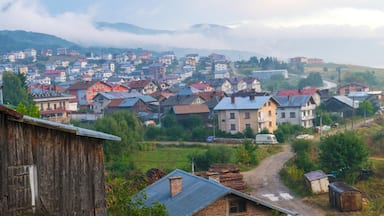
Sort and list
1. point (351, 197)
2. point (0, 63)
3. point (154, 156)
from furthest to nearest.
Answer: point (0, 63)
point (154, 156)
point (351, 197)

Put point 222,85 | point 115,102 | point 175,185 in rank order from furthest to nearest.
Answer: point 222,85
point 115,102
point 175,185

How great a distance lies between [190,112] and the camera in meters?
55.1

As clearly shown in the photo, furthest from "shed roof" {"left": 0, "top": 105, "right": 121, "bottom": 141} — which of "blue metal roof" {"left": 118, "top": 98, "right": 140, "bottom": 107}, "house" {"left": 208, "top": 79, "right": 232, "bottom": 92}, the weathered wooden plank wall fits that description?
"house" {"left": 208, "top": 79, "right": 232, "bottom": 92}

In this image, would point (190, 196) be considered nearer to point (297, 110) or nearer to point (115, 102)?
point (297, 110)

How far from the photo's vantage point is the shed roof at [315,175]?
2970cm

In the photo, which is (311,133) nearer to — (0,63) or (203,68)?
(203,68)

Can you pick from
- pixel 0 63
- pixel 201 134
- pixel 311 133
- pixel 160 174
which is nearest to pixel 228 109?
pixel 201 134

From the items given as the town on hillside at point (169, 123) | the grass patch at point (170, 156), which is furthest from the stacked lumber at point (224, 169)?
the grass patch at point (170, 156)

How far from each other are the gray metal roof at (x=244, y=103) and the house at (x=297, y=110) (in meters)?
4.32

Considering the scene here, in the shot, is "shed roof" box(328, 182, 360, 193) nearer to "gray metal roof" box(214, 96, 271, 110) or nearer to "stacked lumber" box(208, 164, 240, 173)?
"stacked lumber" box(208, 164, 240, 173)

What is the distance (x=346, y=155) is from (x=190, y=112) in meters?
25.3

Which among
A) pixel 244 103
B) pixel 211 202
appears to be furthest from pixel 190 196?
pixel 244 103

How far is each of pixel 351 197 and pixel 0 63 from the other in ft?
575

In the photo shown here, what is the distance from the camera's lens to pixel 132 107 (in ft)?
206
